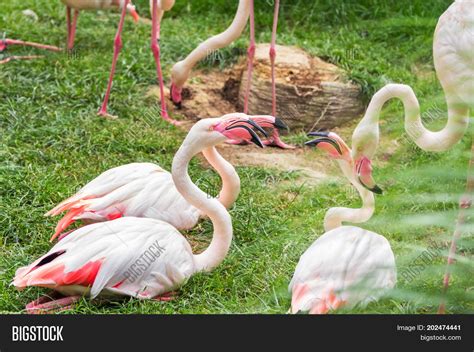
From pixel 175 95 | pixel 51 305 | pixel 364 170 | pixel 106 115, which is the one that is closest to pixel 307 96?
pixel 175 95

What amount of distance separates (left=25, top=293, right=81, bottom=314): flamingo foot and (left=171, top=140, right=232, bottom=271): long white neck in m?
0.56

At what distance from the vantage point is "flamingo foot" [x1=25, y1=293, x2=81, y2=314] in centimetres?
324

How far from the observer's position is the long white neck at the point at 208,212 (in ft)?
11.7

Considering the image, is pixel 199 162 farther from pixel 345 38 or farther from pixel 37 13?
pixel 37 13

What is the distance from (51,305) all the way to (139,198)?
76 cm

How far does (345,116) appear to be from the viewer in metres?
5.79

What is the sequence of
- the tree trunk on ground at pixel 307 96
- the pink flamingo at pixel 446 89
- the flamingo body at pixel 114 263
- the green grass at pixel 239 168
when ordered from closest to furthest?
the green grass at pixel 239 168, the flamingo body at pixel 114 263, the pink flamingo at pixel 446 89, the tree trunk on ground at pixel 307 96

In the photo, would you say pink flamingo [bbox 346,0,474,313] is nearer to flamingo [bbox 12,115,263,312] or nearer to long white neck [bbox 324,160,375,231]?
long white neck [bbox 324,160,375,231]

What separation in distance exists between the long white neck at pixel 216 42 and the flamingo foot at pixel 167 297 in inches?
99.1

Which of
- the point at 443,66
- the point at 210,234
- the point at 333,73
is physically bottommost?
the point at 210,234

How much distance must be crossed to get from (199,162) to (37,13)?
319 cm

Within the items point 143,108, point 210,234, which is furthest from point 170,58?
point 210,234

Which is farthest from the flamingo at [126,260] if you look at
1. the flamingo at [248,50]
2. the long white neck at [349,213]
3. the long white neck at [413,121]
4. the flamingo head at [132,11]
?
the flamingo head at [132,11]

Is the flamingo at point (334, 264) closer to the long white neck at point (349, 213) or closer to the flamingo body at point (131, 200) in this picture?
the long white neck at point (349, 213)
